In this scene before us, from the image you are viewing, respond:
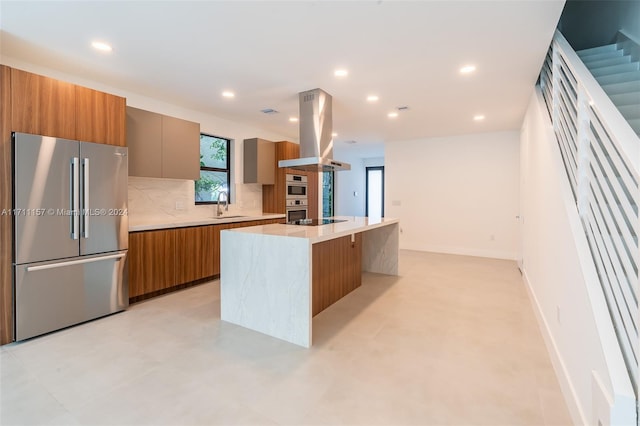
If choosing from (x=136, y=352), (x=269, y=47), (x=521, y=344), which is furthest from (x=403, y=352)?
(x=269, y=47)

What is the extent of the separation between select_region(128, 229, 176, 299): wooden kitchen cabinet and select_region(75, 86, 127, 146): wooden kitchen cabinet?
1023mm

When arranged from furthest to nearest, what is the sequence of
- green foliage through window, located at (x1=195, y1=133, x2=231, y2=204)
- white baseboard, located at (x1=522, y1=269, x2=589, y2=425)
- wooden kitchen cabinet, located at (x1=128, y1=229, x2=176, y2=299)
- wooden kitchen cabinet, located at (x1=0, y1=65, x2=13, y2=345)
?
1. green foliage through window, located at (x1=195, y1=133, x2=231, y2=204)
2. wooden kitchen cabinet, located at (x1=128, y1=229, x2=176, y2=299)
3. wooden kitchen cabinet, located at (x1=0, y1=65, x2=13, y2=345)
4. white baseboard, located at (x1=522, y1=269, x2=589, y2=425)

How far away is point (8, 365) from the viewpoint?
212 cm

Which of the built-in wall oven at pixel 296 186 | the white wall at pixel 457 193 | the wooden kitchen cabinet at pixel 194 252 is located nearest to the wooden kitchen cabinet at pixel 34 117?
the wooden kitchen cabinet at pixel 194 252

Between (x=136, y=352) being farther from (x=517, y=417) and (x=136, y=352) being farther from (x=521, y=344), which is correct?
(x=521, y=344)

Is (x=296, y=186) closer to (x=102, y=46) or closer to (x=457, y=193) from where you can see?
(x=457, y=193)

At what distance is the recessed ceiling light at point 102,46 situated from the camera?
2600mm

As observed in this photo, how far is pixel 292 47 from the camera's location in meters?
2.65

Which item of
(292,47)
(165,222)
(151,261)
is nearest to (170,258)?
(151,261)

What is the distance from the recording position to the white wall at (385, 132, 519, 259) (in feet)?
19.3

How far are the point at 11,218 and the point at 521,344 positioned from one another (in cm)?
420

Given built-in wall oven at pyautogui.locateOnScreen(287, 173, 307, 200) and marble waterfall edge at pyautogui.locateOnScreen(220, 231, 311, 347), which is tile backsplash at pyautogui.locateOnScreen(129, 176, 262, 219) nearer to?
built-in wall oven at pyautogui.locateOnScreen(287, 173, 307, 200)

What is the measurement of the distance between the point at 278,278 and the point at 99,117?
2.34 metres

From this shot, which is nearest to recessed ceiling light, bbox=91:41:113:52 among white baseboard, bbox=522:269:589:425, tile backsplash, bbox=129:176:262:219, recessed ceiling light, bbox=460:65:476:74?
tile backsplash, bbox=129:176:262:219
